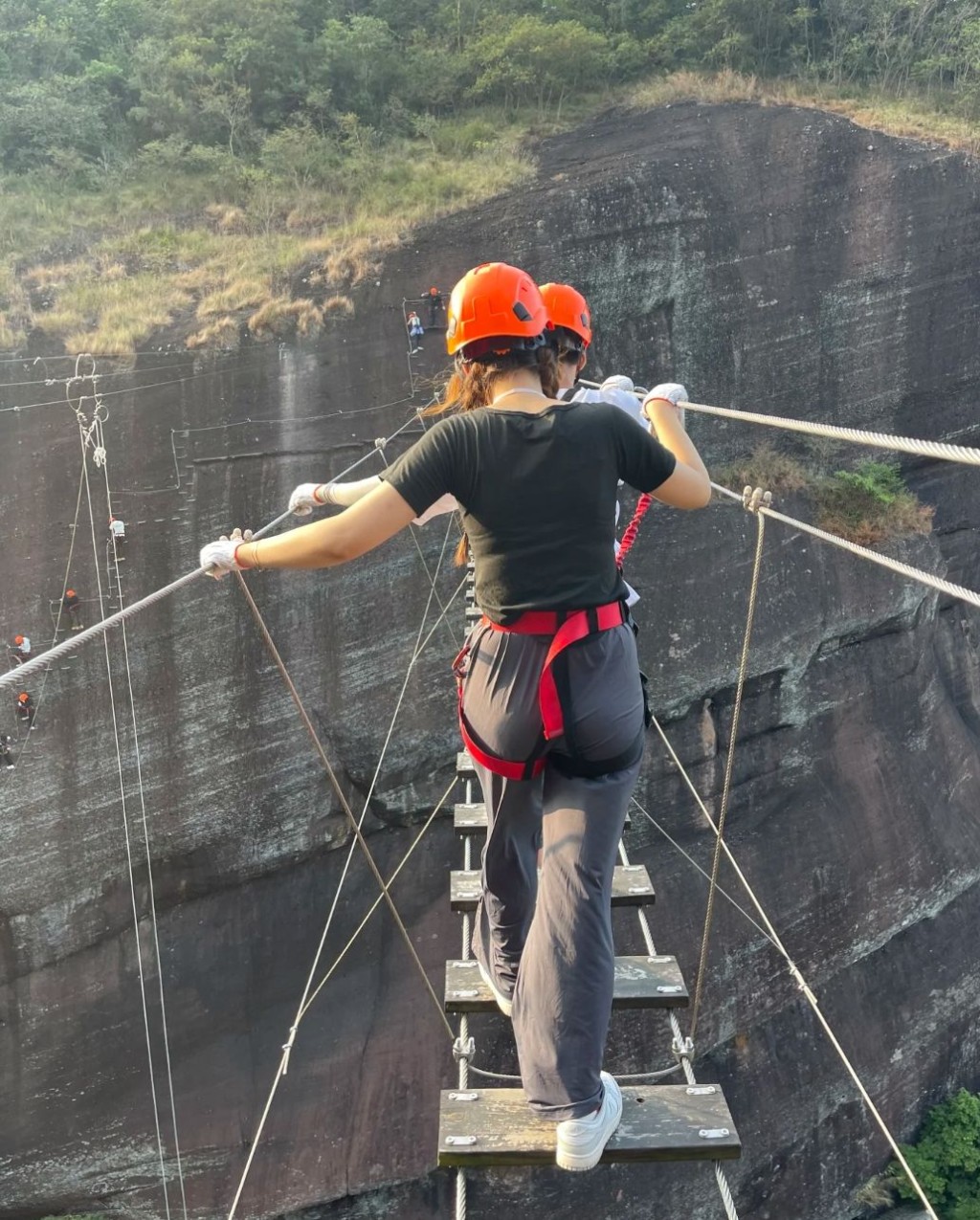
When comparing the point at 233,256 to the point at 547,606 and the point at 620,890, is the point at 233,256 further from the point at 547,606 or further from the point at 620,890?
the point at 547,606

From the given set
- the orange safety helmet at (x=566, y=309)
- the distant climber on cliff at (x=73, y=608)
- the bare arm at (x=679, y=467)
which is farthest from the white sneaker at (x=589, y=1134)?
the distant climber on cliff at (x=73, y=608)

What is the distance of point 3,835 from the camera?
7930 millimetres

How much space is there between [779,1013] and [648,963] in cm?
744

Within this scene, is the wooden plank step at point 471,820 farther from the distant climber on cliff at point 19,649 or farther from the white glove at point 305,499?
the distant climber on cliff at point 19,649

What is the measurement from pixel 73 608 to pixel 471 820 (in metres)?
5.78

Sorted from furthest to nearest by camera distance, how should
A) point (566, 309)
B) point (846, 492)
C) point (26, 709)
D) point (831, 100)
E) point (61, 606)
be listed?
point (831, 100) < point (846, 492) < point (61, 606) < point (26, 709) < point (566, 309)

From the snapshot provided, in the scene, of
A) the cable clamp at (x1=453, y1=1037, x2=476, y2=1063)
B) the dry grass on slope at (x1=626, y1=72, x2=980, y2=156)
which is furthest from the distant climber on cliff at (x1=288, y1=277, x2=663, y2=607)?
the dry grass on slope at (x1=626, y1=72, x2=980, y2=156)

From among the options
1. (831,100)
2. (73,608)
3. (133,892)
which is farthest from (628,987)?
(831,100)

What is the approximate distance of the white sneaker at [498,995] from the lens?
259cm

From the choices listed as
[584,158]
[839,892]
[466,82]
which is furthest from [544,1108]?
[466,82]

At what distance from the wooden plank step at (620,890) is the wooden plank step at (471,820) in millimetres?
Result: 198

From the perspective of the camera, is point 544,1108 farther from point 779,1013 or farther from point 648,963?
point 779,1013

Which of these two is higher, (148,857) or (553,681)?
(553,681)

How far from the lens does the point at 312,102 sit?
1311 cm
